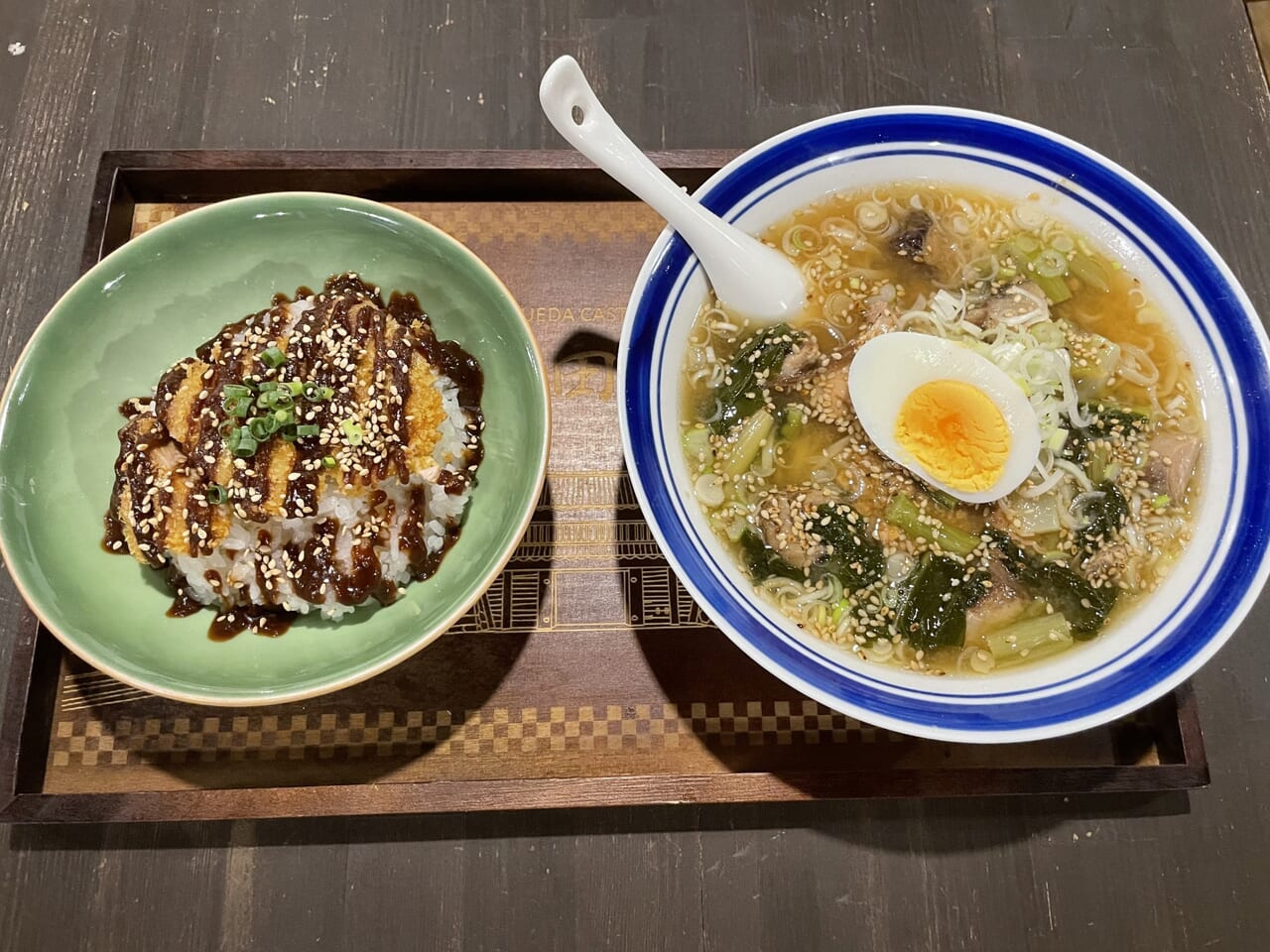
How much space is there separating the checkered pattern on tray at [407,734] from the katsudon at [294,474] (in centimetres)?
23

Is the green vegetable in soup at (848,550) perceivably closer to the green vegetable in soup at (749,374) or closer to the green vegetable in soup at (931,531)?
the green vegetable in soup at (931,531)

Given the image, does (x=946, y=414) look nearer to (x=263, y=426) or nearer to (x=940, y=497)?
(x=940, y=497)

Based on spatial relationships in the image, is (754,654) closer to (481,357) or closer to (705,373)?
(705,373)

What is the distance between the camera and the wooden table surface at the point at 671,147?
178 centimetres

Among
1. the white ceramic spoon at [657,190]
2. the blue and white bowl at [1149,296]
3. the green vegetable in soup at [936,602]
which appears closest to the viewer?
the blue and white bowl at [1149,296]

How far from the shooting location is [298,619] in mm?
1770

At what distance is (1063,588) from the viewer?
1730mm

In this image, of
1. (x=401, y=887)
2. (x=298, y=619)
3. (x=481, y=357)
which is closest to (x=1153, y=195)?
(x=481, y=357)

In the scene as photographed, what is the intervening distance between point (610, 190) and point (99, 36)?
5.46 feet

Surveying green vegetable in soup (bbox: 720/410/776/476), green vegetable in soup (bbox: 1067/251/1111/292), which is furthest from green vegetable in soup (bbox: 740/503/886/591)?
green vegetable in soup (bbox: 1067/251/1111/292)

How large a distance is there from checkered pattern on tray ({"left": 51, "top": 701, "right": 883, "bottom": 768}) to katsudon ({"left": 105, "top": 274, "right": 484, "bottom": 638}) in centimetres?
23

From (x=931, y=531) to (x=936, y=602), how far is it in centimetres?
16

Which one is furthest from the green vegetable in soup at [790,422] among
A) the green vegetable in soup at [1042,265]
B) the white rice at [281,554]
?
the white rice at [281,554]

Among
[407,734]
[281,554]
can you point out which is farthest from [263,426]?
[407,734]
